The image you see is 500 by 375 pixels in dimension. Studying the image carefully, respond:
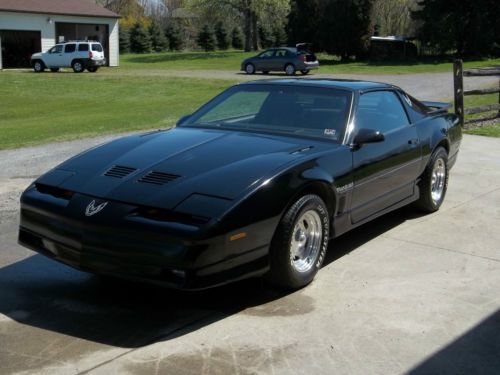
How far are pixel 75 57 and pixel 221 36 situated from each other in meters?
32.0

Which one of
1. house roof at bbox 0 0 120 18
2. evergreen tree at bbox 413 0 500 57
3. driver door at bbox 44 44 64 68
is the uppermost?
house roof at bbox 0 0 120 18

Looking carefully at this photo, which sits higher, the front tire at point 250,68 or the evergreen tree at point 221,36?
the evergreen tree at point 221,36

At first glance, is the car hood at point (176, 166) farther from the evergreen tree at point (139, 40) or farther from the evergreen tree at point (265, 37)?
the evergreen tree at point (265, 37)

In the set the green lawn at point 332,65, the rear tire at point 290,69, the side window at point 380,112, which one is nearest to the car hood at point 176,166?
the side window at point 380,112

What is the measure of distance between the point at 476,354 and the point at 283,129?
2.45 meters

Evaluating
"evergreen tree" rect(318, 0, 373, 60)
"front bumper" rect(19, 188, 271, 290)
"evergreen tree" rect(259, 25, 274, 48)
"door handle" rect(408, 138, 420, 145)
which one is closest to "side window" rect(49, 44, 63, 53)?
"evergreen tree" rect(318, 0, 373, 60)

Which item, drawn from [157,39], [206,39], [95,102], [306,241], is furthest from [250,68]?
[306,241]

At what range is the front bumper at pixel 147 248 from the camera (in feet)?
12.8

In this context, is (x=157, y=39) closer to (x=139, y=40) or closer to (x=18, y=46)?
(x=139, y=40)

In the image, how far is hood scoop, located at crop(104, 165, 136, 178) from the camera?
4.46 meters

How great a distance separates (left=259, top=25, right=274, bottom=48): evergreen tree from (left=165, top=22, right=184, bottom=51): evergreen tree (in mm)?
8237

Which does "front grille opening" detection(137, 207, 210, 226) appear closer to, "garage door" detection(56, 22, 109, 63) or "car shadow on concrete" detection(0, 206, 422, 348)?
"car shadow on concrete" detection(0, 206, 422, 348)

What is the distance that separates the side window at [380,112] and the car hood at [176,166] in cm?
75

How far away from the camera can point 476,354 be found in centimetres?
376
